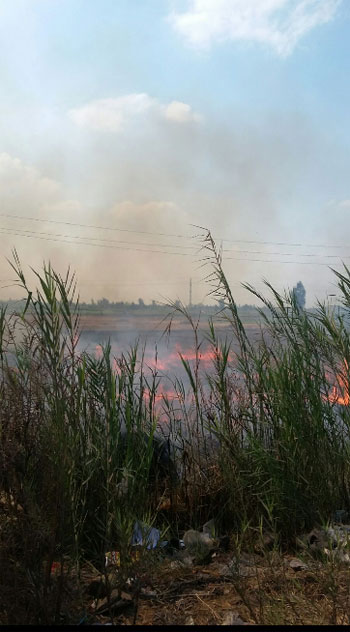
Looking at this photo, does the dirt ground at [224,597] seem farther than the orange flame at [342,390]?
No

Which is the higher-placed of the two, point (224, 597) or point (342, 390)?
point (342, 390)

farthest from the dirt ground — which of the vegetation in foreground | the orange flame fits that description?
the orange flame

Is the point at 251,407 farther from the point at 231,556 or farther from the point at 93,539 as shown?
the point at 93,539

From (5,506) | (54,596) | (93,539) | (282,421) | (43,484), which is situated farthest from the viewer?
(282,421)

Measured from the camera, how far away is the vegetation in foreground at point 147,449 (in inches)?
129

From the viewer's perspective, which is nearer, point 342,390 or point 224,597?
point 224,597

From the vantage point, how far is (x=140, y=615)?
3.52m

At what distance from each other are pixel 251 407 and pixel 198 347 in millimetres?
652

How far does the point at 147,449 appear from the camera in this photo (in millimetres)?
4379

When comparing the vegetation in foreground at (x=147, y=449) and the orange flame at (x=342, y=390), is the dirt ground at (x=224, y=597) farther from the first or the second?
the orange flame at (x=342, y=390)

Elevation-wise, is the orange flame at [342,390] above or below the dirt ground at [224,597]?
above

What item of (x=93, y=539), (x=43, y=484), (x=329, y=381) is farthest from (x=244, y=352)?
(x=43, y=484)

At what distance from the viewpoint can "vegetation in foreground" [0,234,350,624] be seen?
10.7ft

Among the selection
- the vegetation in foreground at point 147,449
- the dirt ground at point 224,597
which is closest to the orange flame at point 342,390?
the vegetation in foreground at point 147,449
